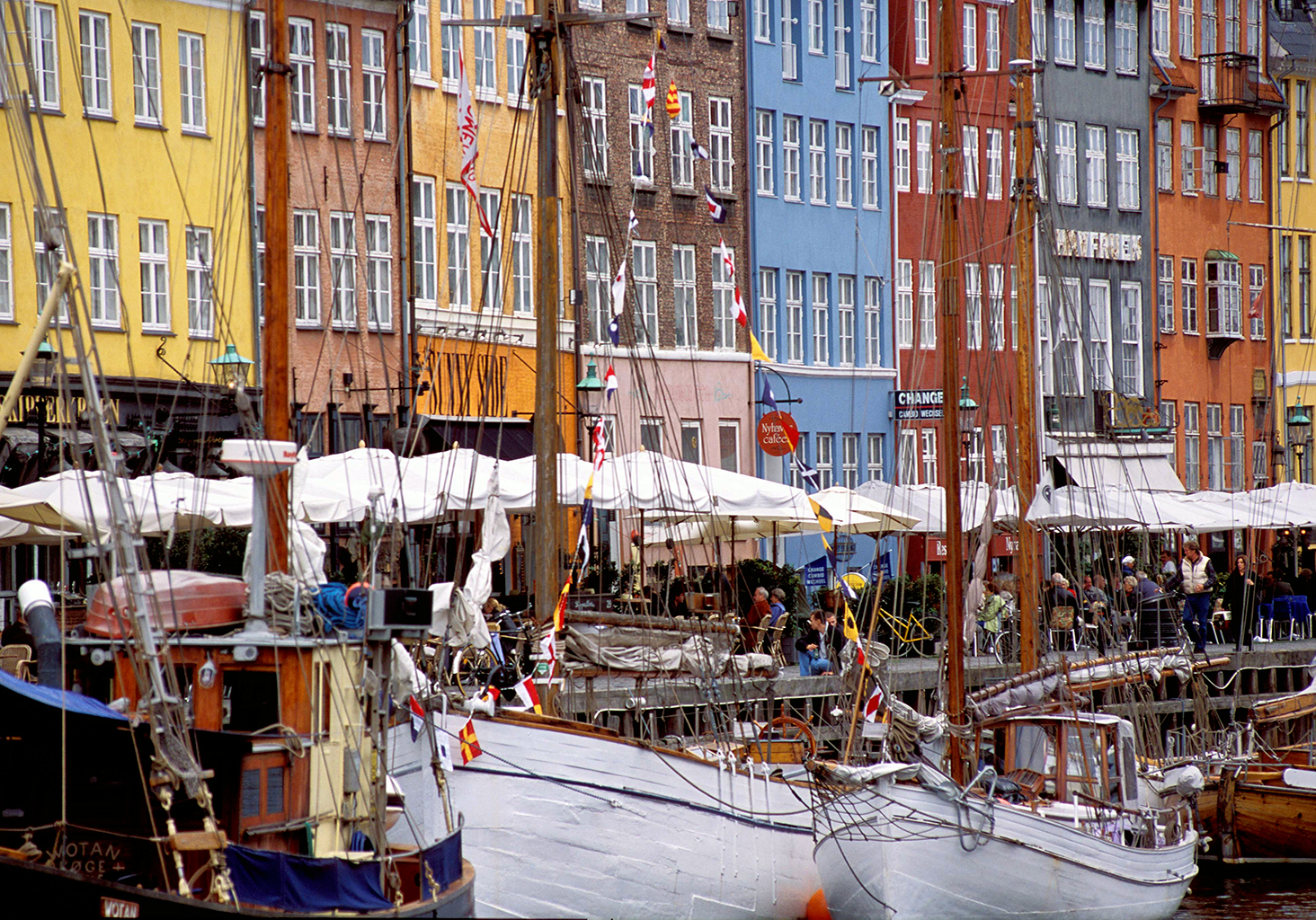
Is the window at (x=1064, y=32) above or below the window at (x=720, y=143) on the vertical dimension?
above

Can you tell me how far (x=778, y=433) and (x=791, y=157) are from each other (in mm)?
14251

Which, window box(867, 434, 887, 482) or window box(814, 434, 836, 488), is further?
window box(867, 434, 887, 482)

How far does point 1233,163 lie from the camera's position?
5872 centimetres

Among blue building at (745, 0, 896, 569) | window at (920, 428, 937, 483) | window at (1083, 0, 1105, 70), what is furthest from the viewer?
window at (1083, 0, 1105, 70)

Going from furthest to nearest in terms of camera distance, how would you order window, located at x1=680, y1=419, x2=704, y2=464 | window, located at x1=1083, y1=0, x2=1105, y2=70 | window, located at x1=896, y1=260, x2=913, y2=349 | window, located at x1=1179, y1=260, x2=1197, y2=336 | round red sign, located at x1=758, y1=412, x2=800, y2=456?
window, located at x1=1179, y1=260, x2=1197, y2=336 < window, located at x1=1083, y1=0, x2=1105, y2=70 < window, located at x1=896, y1=260, x2=913, y2=349 < window, located at x1=680, y1=419, x2=704, y2=464 < round red sign, located at x1=758, y1=412, x2=800, y2=456

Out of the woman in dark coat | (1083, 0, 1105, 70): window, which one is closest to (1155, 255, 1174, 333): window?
(1083, 0, 1105, 70): window

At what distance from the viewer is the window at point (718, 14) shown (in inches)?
1813

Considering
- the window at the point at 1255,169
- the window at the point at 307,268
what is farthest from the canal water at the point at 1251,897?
the window at the point at 1255,169

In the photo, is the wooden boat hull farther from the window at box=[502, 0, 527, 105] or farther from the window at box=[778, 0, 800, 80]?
the window at box=[778, 0, 800, 80]

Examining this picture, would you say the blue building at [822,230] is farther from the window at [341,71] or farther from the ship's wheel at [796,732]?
the ship's wheel at [796,732]

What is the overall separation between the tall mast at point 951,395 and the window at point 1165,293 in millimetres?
32779

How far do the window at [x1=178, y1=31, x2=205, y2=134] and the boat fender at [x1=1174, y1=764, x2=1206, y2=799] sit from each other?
1931cm

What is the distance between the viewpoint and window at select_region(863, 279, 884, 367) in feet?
163

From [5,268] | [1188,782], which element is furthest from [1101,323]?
[1188,782]
